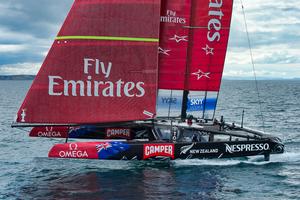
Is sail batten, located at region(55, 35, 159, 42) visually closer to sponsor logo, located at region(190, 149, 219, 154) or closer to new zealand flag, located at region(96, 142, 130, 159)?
new zealand flag, located at region(96, 142, 130, 159)

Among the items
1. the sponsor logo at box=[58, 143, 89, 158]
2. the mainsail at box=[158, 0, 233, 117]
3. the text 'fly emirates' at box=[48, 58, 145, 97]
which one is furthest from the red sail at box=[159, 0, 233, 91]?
the sponsor logo at box=[58, 143, 89, 158]

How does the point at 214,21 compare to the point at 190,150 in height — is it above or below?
above

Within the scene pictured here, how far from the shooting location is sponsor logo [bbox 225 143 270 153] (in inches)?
768

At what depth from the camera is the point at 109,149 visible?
18.5 meters

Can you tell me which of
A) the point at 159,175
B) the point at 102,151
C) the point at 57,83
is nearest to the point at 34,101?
the point at 57,83

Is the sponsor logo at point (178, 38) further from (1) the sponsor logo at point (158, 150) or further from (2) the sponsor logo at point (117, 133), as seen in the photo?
(2) the sponsor logo at point (117, 133)

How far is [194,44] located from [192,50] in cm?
33

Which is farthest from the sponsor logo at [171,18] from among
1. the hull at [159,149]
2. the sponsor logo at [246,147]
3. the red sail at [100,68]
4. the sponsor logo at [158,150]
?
the sponsor logo at [246,147]

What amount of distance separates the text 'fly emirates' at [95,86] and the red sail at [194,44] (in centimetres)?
261

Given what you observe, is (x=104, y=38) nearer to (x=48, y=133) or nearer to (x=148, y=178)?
(x=48, y=133)

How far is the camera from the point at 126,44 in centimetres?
1867

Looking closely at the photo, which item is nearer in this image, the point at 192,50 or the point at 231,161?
the point at 192,50

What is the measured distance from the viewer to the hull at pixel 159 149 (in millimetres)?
18188

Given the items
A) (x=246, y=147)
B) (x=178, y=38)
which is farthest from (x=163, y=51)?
(x=246, y=147)
